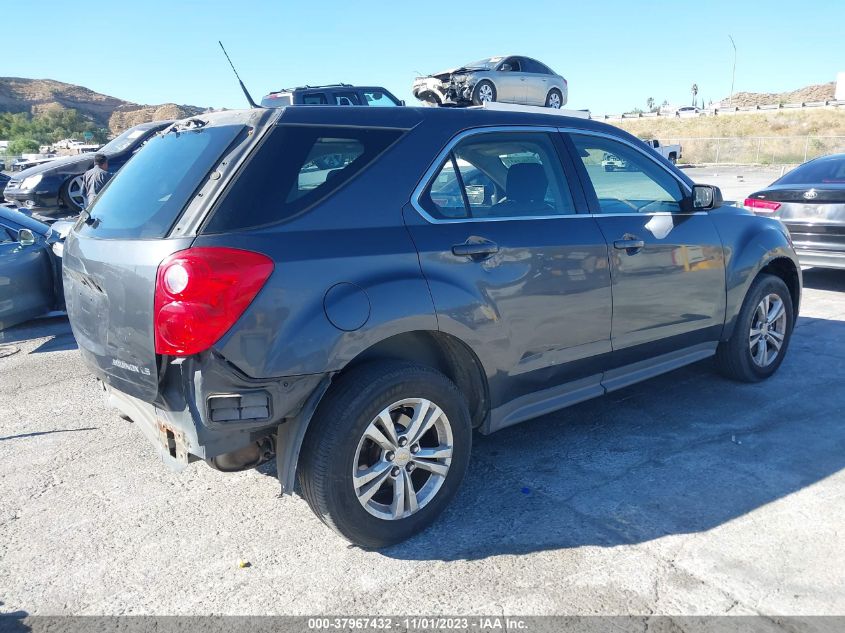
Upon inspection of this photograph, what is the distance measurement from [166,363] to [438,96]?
14284 millimetres

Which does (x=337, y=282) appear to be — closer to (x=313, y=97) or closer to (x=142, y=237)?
(x=142, y=237)

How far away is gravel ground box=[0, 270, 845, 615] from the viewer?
9.52ft

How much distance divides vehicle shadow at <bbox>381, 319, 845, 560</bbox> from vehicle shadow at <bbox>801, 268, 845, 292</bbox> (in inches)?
159

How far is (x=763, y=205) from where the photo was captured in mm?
8781

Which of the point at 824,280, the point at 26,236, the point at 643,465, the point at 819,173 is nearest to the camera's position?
the point at 643,465

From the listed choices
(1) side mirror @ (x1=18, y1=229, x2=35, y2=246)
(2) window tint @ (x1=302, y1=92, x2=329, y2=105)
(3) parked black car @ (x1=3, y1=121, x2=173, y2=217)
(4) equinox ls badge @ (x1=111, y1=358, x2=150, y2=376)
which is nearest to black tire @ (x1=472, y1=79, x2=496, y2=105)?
(2) window tint @ (x1=302, y1=92, x2=329, y2=105)

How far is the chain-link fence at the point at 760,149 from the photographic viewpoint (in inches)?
1622

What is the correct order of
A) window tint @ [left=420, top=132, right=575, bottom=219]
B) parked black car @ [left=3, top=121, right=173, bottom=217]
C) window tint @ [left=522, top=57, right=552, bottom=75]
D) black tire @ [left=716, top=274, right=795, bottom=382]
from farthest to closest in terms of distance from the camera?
window tint @ [left=522, top=57, right=552, bottom=75] < parked black car @ [left=3, top=121, right=173, bottom=217] < black tire @ [left=716, top=274, right=795, bottom=382] < window tint @ [left=420, top=132, right=575, bottom=219]

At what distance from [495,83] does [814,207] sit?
29.6ft

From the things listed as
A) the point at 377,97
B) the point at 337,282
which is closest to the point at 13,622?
the point at 337,282

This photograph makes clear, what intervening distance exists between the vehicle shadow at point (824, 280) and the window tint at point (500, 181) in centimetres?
649

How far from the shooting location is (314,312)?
2.90m

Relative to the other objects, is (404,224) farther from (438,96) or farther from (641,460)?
(438,96)

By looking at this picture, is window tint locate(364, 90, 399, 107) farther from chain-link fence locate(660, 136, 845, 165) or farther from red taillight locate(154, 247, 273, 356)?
chain-link fence locate(660, 136, 845, 165)
